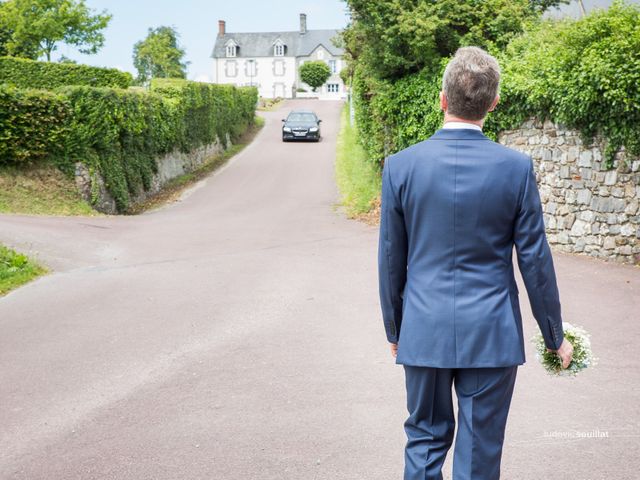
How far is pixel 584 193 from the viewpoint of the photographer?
12.0 metres

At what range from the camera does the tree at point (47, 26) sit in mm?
47094

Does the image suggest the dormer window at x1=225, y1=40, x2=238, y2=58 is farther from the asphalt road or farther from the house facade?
the asphalt road

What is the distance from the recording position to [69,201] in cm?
1883

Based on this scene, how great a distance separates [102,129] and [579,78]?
1347 centimetres

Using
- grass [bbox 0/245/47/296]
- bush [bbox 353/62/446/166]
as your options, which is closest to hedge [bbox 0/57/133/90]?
bush [bbox 353/62/446/166]

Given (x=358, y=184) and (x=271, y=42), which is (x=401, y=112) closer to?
(x=358, y=184)

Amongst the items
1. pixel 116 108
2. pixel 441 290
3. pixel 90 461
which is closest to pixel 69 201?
pixel 116 108

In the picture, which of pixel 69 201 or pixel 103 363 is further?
pixel 69 201

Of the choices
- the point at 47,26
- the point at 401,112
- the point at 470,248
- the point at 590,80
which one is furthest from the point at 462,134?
the point at 47,26

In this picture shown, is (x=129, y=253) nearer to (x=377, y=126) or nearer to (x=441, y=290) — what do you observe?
(x=377, y=126)

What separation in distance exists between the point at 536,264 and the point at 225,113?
34.3m

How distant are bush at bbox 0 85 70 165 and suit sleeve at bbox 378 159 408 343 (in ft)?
55.0

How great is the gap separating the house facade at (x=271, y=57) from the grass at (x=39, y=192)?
76349mm

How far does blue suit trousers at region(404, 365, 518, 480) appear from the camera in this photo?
310cm
